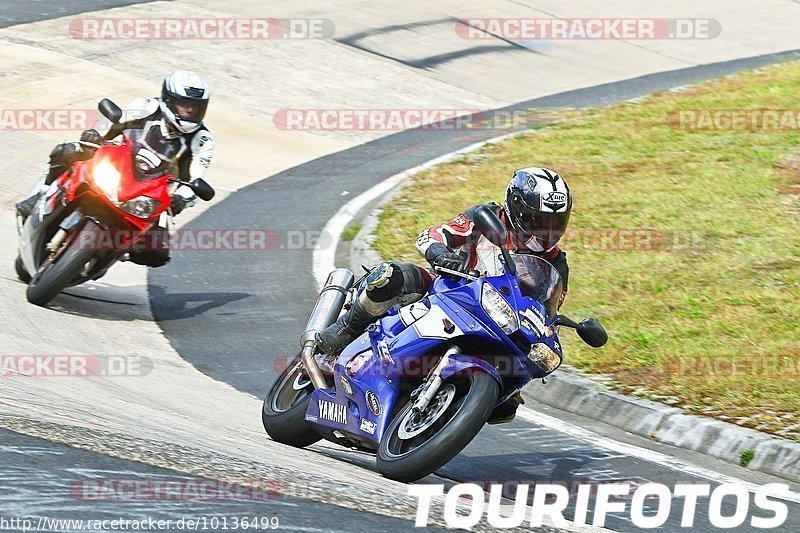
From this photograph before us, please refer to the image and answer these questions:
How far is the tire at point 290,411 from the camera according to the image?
23.6 feet

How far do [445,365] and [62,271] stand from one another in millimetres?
4585

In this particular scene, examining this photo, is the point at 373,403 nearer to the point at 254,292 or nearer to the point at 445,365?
the point at 445,365

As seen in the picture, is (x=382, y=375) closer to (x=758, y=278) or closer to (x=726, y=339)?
(x=726, y=339)

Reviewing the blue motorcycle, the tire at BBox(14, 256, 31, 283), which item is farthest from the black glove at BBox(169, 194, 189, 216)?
the blue motorcycle

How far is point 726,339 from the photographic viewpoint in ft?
31.0

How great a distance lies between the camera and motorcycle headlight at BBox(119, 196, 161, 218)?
9.95 metres

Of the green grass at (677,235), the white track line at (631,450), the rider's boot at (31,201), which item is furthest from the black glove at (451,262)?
the rider's boot at (31,201)

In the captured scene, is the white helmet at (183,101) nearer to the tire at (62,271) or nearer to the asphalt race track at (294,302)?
the tire at (62,271)

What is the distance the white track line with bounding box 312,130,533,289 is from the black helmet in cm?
516

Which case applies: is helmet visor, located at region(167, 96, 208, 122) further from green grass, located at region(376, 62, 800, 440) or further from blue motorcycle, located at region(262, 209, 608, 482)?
blue motorcycle, located at region(262, 209, 608, 482)

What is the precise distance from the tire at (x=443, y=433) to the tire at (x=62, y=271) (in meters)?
4.26

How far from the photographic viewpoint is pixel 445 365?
6.15m

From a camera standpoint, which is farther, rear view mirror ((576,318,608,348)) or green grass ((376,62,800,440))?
green grass ((376,62,800,440))

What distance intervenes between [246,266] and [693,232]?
14.8 feet
